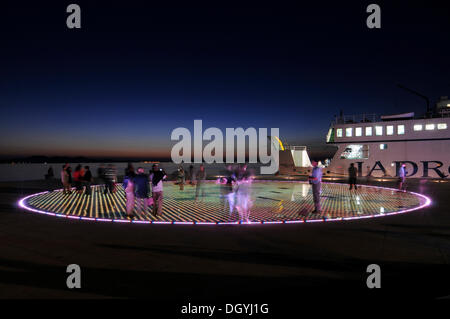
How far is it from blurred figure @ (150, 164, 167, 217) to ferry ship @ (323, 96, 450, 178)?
2617 centimetres

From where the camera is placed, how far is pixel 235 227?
8.51 metres

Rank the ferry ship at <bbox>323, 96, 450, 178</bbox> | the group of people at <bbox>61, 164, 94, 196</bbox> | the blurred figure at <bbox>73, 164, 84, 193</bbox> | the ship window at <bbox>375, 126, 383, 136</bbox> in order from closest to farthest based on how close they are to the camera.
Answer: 1. the group of people at <bbox>61, 164, 94, 196</bbox>
2. the blurred figure at <bbox>73, 164, 84, 193</bbox>
3. the ferry ship at <bbox>323, 96, 450, 178</bbox>
4. the ship window at <bbox>375, 126, 383, 136</bbox>

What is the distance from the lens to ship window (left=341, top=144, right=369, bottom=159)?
101ft

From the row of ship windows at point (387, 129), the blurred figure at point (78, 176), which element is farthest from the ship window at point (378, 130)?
Result: the blurred figure at point (78, 176)

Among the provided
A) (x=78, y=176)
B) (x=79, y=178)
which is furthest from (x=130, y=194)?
(x=78, y=176)

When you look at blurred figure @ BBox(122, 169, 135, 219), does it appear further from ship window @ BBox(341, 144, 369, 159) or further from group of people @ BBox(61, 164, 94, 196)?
ship window @ BBox(341, 144, 369, 159)

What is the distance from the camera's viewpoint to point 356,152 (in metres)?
31.2

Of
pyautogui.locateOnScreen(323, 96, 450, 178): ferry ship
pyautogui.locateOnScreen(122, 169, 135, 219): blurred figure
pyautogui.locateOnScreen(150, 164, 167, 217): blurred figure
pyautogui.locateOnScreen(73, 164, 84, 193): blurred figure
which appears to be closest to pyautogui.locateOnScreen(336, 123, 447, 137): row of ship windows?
pyautogui.locateOnScreen(323, 96, 450, 178): ferry ship

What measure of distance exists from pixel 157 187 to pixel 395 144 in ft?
86.5

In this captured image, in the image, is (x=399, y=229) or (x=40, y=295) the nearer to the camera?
(x=40, y=295)
